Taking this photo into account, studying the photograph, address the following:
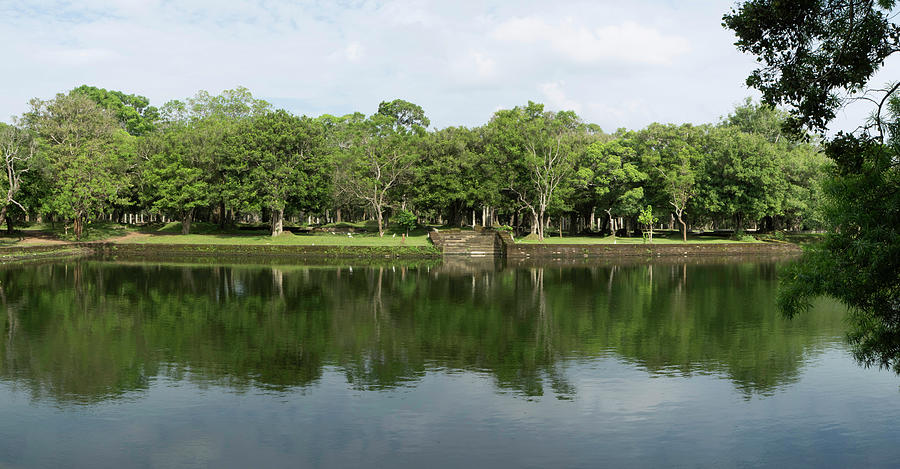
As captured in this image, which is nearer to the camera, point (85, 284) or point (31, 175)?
point (85, 284)

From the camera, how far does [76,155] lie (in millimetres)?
54531


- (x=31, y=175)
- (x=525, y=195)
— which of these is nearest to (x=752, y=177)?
(x=525, y=195)

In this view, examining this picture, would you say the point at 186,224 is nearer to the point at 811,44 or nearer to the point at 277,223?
the point at 277,223

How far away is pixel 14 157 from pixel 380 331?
4619 centimetres

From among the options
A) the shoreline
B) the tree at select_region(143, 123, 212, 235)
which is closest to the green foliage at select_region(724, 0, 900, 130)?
the shoreline

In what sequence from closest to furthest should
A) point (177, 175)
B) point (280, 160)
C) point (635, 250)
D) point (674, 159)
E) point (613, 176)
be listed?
point (635, 250) → point (280, 160) → point (177, 175) → point (613, 176) → point (674, 159)

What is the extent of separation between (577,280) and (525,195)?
98.4ft

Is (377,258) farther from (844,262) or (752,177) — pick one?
(844,262)

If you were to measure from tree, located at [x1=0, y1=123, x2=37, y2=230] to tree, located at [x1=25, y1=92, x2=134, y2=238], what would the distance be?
117cm

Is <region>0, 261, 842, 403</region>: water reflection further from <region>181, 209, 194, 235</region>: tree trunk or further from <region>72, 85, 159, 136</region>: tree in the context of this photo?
<region>72, 85, 159, 136</region>: tree

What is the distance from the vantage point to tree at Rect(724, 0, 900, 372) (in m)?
9.13

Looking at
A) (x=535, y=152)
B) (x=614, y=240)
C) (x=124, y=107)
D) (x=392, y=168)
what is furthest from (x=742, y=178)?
(x=124, y=107)

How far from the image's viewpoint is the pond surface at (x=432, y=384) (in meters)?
9.70

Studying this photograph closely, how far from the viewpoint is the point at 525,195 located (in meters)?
62.6
